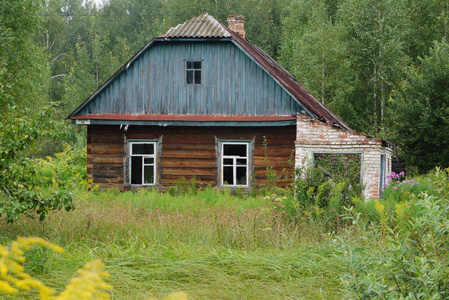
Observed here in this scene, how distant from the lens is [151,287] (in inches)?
211

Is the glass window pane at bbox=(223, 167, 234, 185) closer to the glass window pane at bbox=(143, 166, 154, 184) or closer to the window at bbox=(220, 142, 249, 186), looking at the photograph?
the window at bbox=(220, 142, 249, 186)

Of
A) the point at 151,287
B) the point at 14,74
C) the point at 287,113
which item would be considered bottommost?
the point at 151,287

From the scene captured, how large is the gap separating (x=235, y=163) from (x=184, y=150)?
5.49 ft

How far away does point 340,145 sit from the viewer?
13.1m

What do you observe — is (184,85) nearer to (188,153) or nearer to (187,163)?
(188,153)

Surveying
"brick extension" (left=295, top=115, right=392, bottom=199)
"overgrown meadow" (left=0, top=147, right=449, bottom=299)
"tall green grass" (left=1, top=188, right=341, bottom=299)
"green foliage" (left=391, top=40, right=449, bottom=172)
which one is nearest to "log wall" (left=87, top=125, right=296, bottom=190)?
"brick extension" (left=295, top=115, right=392, bottom=199)

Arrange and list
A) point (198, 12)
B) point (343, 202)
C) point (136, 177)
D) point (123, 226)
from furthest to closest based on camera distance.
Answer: point (198, 12)
point (136, 177)
point (343, 202)
point (123, 226)

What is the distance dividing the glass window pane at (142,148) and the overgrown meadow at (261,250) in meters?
6.55

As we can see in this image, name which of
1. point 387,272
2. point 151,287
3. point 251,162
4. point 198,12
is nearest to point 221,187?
point 251,162

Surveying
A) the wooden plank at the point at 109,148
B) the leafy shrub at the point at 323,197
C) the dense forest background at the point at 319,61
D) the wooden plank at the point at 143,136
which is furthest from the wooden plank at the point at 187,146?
the leafy shrub at the point at 323,197

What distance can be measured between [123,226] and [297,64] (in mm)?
25113

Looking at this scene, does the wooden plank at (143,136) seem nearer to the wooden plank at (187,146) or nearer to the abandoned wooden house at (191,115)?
the abandoned wooden house at (191,115)

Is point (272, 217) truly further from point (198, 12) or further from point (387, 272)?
point (198, 12)

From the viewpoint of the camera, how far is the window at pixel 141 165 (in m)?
15.9
